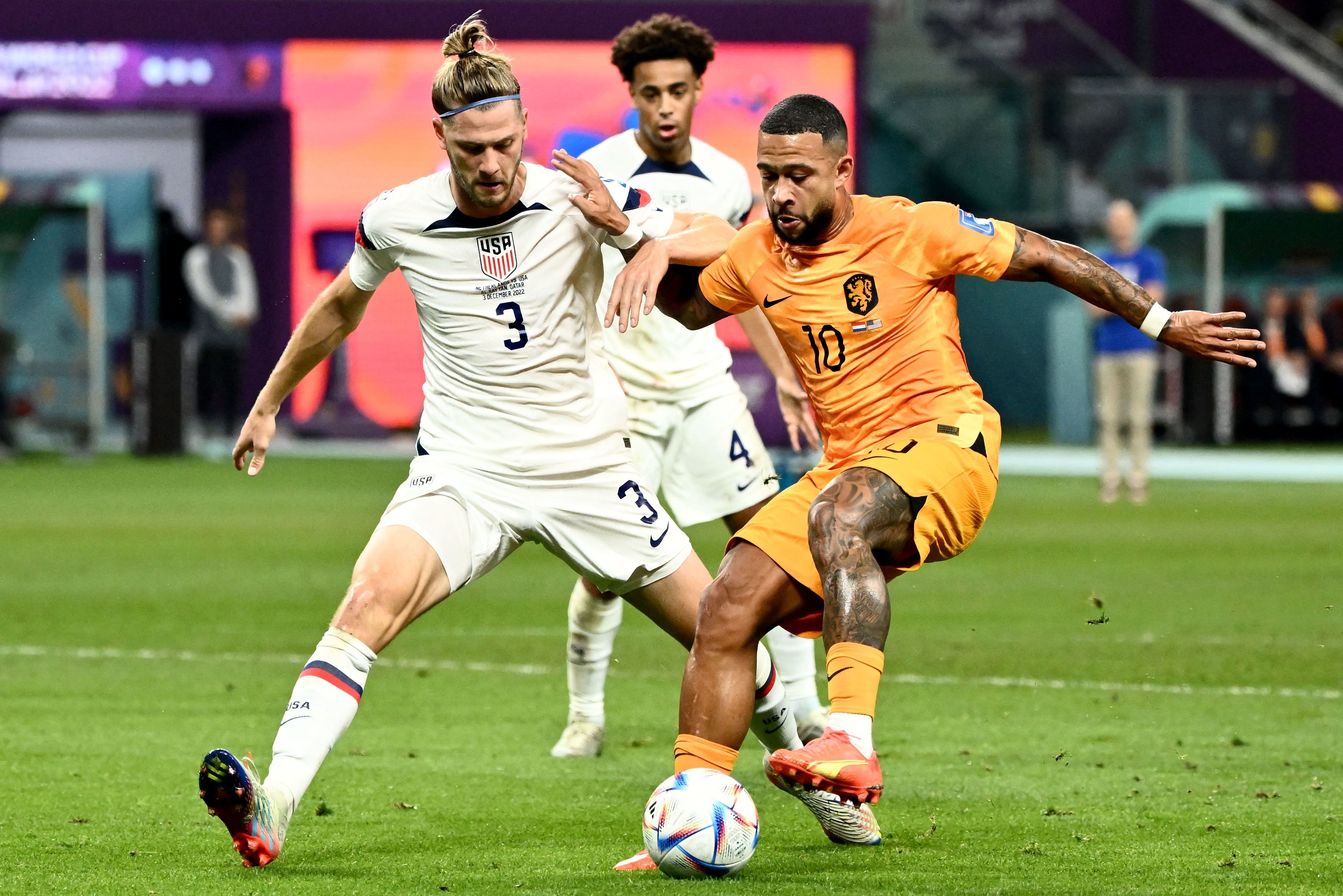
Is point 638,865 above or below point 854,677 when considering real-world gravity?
below

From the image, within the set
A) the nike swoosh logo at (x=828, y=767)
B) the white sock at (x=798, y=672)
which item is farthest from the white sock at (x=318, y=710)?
the white sock at (x=798, y=672)

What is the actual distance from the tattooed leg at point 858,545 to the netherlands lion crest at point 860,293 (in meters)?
0.49

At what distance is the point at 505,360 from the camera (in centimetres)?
609

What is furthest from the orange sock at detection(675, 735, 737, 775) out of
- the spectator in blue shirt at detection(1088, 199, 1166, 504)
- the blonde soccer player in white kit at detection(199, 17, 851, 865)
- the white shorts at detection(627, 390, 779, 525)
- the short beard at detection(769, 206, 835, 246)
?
the spectator in blue shirt at detection(1088, 199, 1166, 504)

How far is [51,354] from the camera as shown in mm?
26359

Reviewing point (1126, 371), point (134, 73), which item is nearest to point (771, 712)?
point (1126, 371)

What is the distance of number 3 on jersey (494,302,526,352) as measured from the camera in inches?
239

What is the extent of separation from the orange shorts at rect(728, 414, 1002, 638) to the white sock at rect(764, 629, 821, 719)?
1603mm

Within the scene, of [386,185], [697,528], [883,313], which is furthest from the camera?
[386,185]

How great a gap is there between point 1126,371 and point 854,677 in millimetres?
12786

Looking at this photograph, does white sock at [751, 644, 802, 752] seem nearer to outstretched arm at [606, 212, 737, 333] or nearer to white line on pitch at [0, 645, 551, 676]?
outstretched arm at [606, 212, 737, 333]

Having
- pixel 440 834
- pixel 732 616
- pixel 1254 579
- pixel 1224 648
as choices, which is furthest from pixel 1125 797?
pixel 1254 579

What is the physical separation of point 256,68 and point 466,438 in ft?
70.4

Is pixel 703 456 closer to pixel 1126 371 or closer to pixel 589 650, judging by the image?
pixel 589 650
